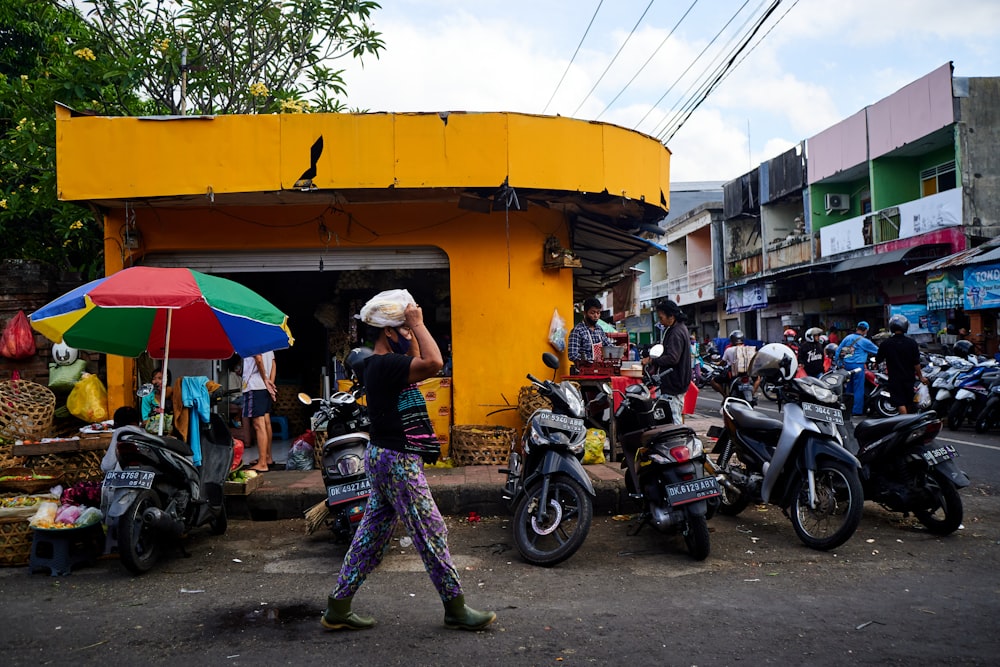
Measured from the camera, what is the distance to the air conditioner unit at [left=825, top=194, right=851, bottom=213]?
80.6ft

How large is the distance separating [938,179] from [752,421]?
720 inches

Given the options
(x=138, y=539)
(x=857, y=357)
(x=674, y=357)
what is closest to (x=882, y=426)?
(x=674, y=357)

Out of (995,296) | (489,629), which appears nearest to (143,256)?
(489,629)

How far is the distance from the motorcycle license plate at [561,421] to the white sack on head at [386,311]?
6.18 feet

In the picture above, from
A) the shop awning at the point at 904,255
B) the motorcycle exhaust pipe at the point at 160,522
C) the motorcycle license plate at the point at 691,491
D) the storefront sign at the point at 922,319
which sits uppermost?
the shop awning at the point at 904,255

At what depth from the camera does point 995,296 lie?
15523mm

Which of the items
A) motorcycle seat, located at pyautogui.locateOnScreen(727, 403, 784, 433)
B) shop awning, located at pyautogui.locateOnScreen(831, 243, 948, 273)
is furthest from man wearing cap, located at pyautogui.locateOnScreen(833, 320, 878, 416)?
motorcycle seat, located at pyautogui.locateOnScreen(727, 403, 784, 433)

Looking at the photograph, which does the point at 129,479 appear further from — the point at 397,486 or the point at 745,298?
the point at 745,298

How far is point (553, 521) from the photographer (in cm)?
521

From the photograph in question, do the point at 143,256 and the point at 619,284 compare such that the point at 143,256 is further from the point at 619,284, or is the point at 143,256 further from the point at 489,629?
the point at 619,284

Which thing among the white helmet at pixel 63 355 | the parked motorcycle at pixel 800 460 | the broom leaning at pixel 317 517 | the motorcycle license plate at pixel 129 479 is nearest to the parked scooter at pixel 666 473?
the parked motorcycle at pixel 800 460

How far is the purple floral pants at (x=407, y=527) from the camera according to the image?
3787mm

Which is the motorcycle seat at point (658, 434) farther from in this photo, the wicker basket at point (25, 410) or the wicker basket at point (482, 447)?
the wicker basket at point (25, 410)

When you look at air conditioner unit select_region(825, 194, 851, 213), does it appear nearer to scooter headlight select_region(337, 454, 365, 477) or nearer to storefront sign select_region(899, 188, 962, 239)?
storefront sign select_region(899, 188, 962, 239)
